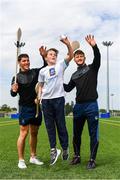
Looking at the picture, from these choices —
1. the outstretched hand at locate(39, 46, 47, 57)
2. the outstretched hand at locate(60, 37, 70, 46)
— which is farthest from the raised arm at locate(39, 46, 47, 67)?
the outstretched hand at locate(60, 37, 70, 46)

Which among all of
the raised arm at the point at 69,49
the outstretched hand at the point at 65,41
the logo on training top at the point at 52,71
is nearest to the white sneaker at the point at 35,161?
the logo on training top at the point at 52,71

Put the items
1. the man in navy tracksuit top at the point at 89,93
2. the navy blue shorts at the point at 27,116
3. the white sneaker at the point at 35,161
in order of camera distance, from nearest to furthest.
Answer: the man in navy tracksuit top at the point at 89,93 → the navy blue shorts at the point at 27,116 → the white sneaker at the point at 35,161

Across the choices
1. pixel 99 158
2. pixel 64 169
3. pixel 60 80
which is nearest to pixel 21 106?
pixel 60 80

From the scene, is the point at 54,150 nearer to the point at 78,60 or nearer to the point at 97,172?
the point at 97,172

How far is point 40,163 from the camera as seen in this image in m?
7.99

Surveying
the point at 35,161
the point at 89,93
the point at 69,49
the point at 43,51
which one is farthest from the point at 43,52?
the point at 35,161

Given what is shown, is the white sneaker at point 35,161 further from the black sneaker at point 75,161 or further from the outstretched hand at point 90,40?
the outstretched hand at point 90,40

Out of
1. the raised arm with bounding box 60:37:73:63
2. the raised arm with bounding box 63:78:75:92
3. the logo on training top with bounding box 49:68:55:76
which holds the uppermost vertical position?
the raised arm with bounding box 60:37:73:63

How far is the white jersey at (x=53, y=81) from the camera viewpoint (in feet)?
24.8

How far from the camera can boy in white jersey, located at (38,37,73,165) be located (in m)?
7.55

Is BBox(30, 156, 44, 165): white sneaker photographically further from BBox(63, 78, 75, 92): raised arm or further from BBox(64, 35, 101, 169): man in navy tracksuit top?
BBox(63, 78, 75, 92): raised arm

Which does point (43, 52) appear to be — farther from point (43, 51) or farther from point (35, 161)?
point (35, 161)

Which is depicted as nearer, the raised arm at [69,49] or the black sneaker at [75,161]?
the raised arm at [69,49]

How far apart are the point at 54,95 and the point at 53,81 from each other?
0.75ft
